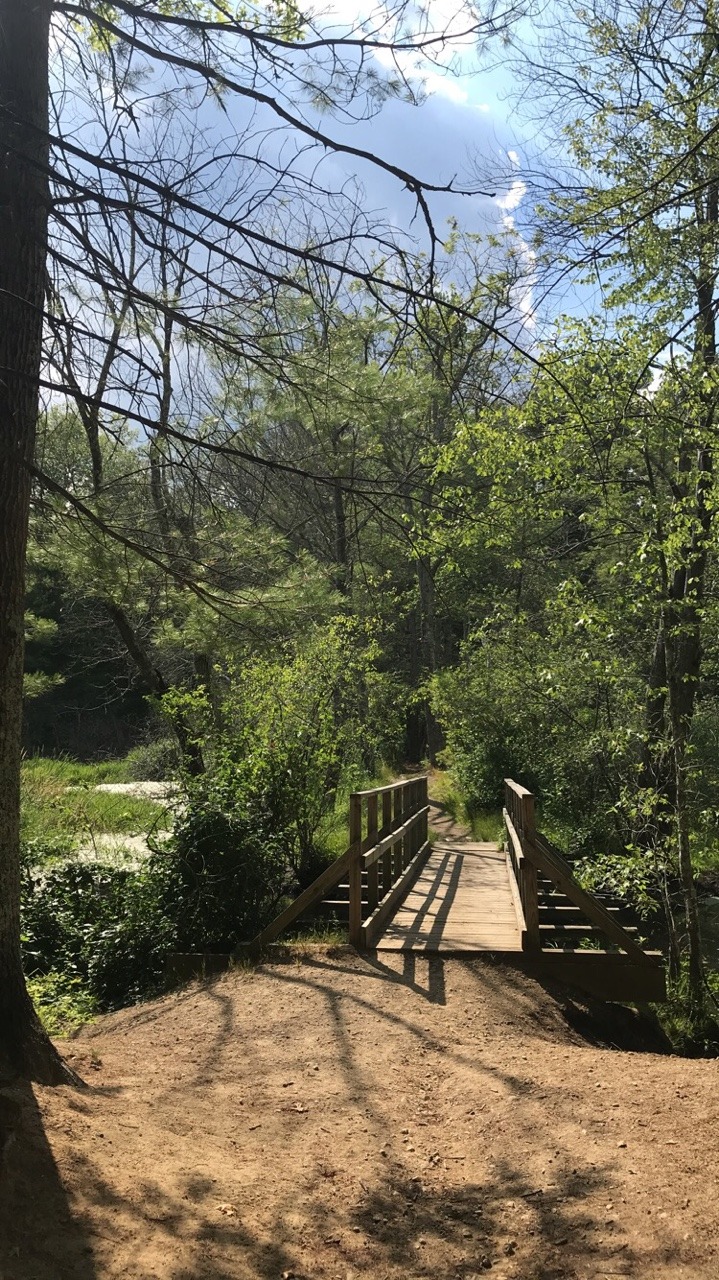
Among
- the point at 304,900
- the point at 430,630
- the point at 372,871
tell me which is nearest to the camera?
the point at 304,900

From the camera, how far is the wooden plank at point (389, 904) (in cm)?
668

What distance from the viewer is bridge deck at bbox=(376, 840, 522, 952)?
6.64 meters

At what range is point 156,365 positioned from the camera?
4.14 meters

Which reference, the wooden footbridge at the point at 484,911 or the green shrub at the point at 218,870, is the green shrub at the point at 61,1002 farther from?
the wooden footbridge at the point at 484,911

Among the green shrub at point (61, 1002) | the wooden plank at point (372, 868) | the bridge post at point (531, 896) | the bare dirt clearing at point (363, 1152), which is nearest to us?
the bare dirt clearing at point (363, 1152)

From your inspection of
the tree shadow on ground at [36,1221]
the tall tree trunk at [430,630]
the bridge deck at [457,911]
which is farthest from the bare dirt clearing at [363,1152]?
the tall tree trunk at [430,630]

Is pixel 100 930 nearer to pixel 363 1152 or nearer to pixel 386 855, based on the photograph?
pixel 386 855

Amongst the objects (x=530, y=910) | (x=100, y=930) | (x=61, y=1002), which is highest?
(x=530, y=910)

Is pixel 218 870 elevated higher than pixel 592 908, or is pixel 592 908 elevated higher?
pixel 218 870

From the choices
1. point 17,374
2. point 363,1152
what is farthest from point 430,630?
point 17,374

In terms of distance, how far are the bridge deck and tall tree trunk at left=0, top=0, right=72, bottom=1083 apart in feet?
11.9

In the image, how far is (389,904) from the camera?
7691mm

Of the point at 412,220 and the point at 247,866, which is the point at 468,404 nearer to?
the point at 412,220

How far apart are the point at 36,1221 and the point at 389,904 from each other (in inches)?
213
